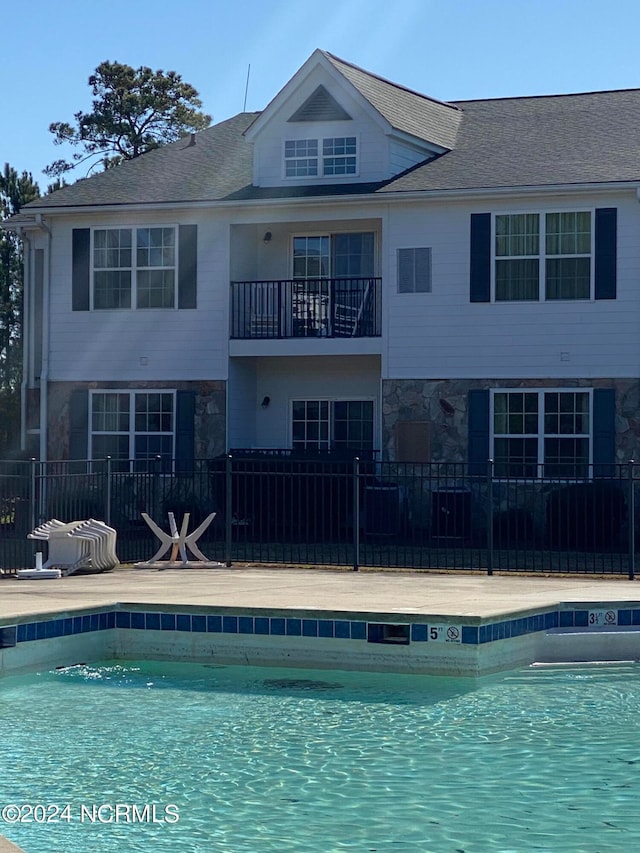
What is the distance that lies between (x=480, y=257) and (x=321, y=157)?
393 cm

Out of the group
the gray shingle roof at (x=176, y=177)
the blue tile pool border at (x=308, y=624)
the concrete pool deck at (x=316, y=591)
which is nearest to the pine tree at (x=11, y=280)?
the gray shingle roof at (x=176, y=177)

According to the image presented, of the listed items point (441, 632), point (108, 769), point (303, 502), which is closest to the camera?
point (108, 769)

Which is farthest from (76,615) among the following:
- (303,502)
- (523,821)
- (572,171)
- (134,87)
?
(134,87)

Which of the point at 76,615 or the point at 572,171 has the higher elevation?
the point at 572,171

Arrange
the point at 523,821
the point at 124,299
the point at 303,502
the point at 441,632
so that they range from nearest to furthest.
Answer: the point at 523,821
the point at 441,632
the point at 303,502
the point at 124,299

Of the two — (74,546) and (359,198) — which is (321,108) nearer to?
(359,198)

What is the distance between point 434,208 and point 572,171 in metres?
2.45

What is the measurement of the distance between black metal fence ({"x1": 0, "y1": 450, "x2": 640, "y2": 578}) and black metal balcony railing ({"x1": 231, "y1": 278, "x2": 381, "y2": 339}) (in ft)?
7.65

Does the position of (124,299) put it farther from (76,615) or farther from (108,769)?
(108,769)

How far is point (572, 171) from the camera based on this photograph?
22.4 m

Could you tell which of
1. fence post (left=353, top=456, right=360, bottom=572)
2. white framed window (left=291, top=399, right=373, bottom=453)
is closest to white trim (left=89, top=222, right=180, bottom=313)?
white framed window (left=291, top=399, right=373, bottom=453)

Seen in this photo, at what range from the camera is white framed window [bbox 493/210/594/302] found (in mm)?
22125

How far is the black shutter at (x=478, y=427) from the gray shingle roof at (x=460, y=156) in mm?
3647

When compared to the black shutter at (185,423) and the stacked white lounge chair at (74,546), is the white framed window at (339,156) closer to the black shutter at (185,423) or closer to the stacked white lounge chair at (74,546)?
the black shutter at (185,423)
